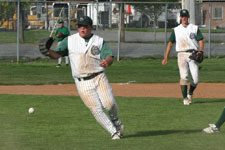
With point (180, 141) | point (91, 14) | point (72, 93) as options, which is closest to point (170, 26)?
point (91, 14)

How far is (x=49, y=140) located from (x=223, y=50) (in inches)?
864

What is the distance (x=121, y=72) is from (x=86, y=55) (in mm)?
13638

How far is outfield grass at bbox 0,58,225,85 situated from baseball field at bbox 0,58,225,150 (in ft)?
0.11

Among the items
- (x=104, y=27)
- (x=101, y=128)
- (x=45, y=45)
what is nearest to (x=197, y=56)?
(x=101, y=128)

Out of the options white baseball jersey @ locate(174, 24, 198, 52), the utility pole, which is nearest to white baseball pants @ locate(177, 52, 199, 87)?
white baseball jersey @ locate(174, 24, 198, 52)

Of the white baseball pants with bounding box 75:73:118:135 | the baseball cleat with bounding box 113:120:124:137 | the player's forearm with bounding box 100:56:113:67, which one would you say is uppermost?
the player's forearm with bounding box 100:56:113:67

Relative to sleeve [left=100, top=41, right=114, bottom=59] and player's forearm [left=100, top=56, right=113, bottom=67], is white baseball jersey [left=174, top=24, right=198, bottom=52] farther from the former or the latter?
player's forearm [left=100, top=56, right=113, bottom=67]

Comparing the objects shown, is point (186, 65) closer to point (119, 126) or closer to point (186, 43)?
point (186, 43)

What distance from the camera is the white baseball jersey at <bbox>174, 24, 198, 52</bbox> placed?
1377cm

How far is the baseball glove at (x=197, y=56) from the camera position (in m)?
13.4

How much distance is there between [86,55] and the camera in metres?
9.18

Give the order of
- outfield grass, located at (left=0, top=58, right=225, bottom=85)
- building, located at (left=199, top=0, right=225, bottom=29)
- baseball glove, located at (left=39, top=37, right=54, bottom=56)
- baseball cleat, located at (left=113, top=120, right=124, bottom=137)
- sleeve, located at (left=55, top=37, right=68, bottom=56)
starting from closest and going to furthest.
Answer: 1. baseball glove, located at (left=39, top=37, right=54, bottom=56)
2. sleeve, located at (left=55, top=37, right=68, bottom=56)
3. baseball cleat, located at (left=113, top=120, right=124, bottom=137)
4. outfield grass, located at (left=0, top=58, right=225, bottom=85)
5. building, located at (left=199, top=0, right=225, bottom=29)

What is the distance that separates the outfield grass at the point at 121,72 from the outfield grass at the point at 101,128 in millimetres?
4865

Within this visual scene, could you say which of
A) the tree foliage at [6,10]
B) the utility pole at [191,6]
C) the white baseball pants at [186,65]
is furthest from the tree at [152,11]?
the white baseball pants at [186,65]
